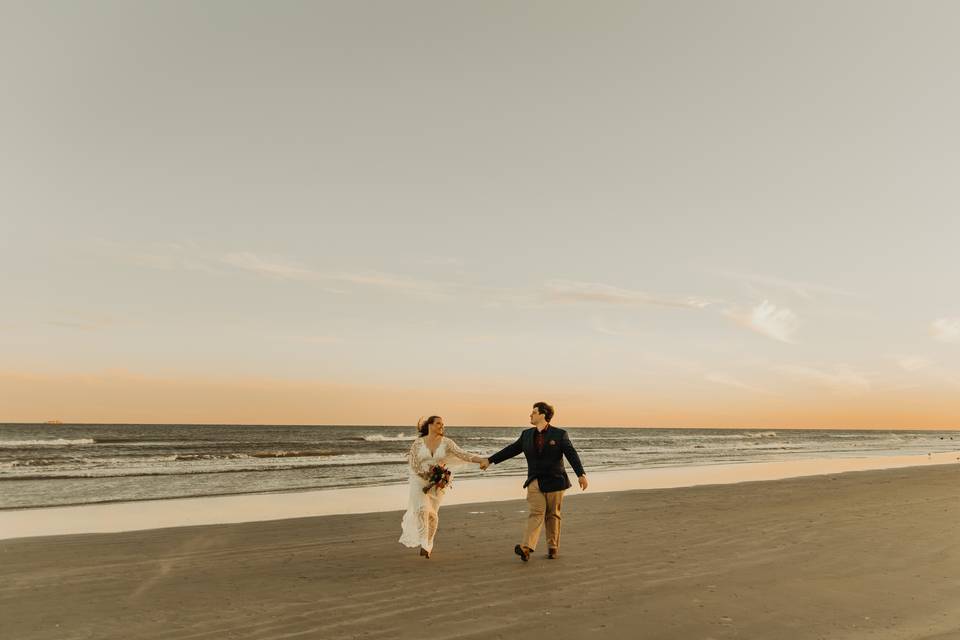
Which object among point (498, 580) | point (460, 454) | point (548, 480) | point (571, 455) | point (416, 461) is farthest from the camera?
point (460, 454)

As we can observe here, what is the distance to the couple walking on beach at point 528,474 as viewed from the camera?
27.4 feet

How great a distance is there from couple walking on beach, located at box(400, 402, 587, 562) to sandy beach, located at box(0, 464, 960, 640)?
11.2 inches

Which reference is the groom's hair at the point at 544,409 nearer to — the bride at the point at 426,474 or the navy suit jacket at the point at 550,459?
→ the navy suit jacket at the point at 550,459

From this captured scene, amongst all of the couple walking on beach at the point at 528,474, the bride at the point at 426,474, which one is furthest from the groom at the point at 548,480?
the bride at the point at 426,474

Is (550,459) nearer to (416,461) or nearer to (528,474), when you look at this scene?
(528,474)

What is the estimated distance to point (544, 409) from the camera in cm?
852

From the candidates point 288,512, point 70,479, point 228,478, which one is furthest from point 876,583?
point 70,479

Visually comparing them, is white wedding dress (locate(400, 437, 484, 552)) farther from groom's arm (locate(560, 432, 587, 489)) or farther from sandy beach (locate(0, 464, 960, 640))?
groom's arm (locate(560, 432, 587, 489))

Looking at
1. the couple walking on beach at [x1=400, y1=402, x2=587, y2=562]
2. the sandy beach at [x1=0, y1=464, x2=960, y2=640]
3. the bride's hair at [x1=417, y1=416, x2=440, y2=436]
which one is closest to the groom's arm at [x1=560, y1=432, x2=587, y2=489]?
the couple walking on beach at [x1=400, y1=402, x2=587, y2=562]

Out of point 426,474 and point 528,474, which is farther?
point 426,474

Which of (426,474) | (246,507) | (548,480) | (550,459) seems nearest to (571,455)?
(550,459)

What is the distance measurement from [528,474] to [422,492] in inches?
54.5

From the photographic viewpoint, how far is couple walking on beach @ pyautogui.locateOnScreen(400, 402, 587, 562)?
8.34m

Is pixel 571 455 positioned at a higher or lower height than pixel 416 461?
higher
